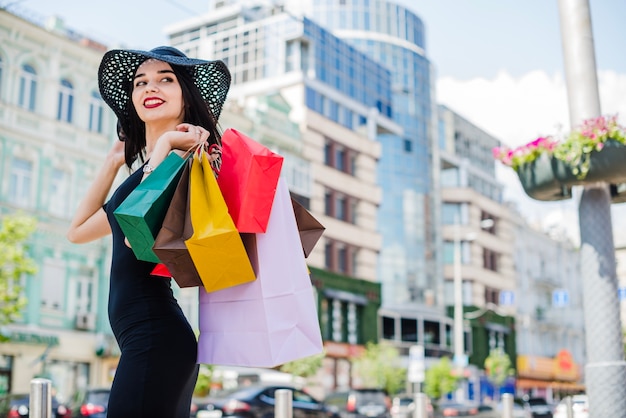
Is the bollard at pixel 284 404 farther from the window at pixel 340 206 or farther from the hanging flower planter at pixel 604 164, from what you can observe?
the window at pixel 340 206

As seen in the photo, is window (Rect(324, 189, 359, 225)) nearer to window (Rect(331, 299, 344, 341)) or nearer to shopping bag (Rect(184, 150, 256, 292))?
window (Rect(331, 299, 344, 341))

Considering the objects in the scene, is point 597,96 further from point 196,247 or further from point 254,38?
point 254,38

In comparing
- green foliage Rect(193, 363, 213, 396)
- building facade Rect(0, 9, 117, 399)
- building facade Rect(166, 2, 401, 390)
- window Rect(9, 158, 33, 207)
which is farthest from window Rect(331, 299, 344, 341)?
window Rect(9, 158, 33, 207)

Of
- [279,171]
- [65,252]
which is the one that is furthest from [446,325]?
[279,171]

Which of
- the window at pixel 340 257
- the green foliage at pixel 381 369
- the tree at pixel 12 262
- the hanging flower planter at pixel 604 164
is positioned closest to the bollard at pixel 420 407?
the hanging flower planter at pixel 604 164

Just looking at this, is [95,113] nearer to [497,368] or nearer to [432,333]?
[432,333]

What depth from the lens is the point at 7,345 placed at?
2461 cm

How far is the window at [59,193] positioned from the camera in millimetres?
26875

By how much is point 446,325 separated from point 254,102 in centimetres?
2206

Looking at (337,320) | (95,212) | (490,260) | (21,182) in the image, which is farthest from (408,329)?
(95,212)

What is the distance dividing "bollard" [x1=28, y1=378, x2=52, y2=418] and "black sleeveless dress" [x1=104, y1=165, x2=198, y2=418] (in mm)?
790

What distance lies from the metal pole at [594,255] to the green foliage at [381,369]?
32.8m

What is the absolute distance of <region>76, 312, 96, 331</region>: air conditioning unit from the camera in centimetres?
2720

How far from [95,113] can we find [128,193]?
27251 mm
